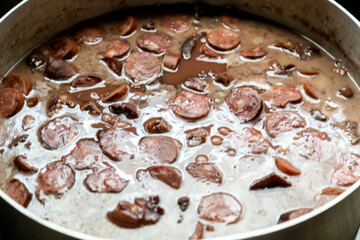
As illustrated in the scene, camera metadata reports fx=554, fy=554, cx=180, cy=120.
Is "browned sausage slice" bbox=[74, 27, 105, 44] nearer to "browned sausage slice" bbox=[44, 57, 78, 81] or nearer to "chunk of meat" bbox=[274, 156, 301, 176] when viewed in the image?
"browned sausage slice" bbox=[44, 57, 78, 81]

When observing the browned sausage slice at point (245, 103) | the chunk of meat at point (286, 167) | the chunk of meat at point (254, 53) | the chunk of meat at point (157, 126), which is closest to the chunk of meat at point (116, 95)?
the chunk of meat at point (157, 126)

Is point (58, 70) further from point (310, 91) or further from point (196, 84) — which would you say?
point (310, 91)

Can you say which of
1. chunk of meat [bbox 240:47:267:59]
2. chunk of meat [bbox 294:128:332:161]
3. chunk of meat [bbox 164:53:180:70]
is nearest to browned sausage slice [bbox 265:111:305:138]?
chunk of meat [bbox 294:128:332:161]

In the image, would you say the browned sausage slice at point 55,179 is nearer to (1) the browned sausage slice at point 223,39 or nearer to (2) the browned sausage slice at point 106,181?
(2) the browned sausage slice at point 106,181

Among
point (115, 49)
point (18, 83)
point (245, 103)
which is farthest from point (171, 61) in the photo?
point (18, 83)

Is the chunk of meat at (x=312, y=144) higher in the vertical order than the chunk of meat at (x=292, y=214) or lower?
higher
